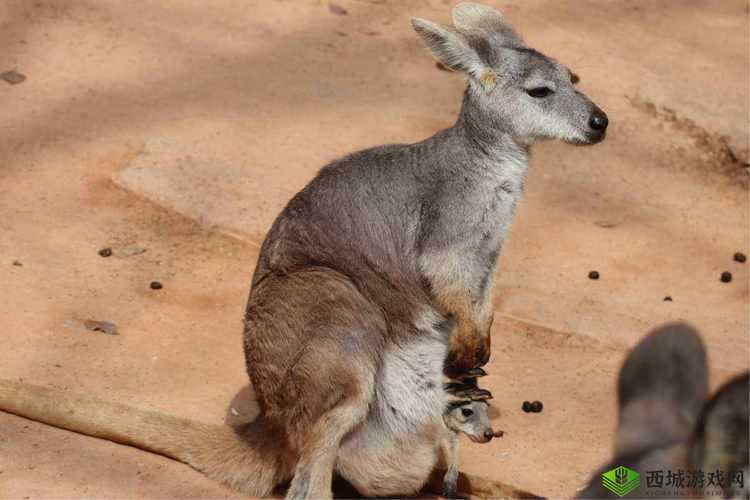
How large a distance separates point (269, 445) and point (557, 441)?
4.96 ft

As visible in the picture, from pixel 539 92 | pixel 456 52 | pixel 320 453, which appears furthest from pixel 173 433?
pixel 539 92

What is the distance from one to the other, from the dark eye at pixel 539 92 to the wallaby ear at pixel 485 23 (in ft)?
0.93

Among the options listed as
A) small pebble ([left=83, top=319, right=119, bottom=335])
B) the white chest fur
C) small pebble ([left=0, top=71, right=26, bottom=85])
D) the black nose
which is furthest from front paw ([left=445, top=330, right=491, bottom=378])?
small pebble ([left=0, top=71, right=26, bottom=85])

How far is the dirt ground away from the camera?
620cm

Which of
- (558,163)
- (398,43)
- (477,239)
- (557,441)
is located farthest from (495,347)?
(398,43)

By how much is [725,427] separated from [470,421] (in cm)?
303

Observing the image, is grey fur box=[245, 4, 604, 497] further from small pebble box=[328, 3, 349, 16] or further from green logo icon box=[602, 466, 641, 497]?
small pebble box=[328, 3, 349, 16]

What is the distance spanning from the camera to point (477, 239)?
556cm

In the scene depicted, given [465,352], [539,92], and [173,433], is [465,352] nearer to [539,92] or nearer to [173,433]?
[539,92]

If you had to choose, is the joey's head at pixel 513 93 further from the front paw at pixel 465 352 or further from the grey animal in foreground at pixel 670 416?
the grey animal in foreground at pixel 670 416

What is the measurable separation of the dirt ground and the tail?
0.22 ft

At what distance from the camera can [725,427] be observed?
2.65m

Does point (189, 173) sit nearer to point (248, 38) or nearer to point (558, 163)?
point (248, 38)

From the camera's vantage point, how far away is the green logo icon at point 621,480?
320 cm
